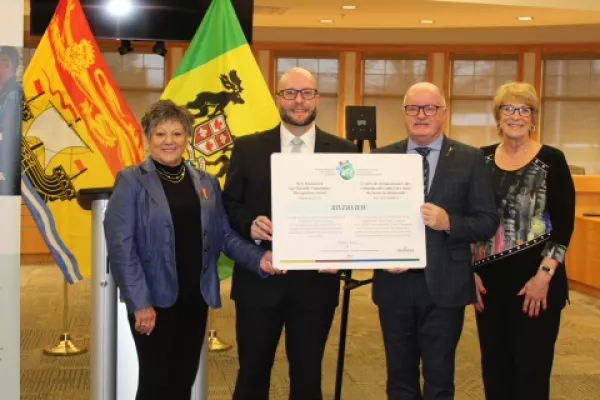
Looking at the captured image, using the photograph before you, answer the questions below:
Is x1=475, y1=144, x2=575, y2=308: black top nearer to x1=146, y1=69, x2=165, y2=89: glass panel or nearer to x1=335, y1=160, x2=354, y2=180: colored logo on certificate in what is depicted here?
x1=335, y1=160, x2=354, y2=180: colored logo on certificate

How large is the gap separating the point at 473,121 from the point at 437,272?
1029 centimetres

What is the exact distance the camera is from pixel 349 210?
3.07 m

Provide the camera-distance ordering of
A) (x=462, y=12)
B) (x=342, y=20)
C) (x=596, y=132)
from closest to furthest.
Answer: (x=462, y=12), (x=342, y=20), (x=596, y=132)

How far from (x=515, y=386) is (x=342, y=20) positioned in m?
8.21

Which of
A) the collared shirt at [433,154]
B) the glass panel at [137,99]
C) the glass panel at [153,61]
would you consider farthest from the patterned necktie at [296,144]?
the glass panel at [153,61]

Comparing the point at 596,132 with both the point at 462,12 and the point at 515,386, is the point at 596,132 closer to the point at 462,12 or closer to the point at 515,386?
the point at 462,12

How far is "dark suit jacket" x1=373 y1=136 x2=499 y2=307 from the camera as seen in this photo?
3.07 meters

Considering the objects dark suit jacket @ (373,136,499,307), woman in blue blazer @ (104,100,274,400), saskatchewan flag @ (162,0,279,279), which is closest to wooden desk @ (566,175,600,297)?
saskatchewan flag @ (162,0,279,279)

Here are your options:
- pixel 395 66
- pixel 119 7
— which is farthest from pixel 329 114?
pixel 119 7

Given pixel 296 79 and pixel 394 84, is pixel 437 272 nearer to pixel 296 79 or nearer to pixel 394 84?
pixel 296 79

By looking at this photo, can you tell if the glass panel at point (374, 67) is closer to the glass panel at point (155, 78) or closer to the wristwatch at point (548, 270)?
the glass panel at point (155, 78)

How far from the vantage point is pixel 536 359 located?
3.21 meters

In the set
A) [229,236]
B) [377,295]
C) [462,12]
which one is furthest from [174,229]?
[462,12]

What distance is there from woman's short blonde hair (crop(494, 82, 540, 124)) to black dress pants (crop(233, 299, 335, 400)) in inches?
40.9
